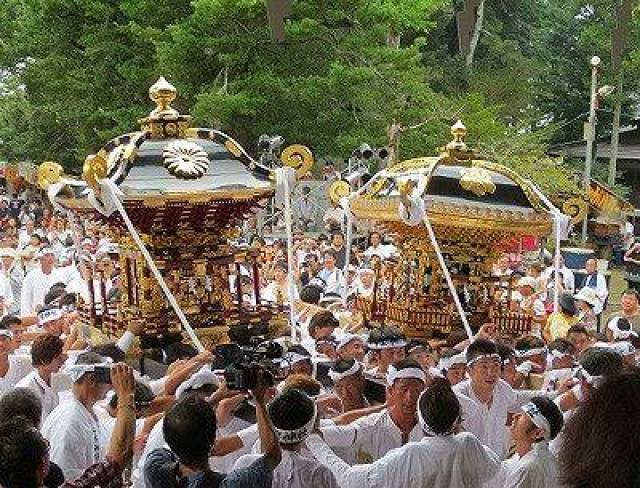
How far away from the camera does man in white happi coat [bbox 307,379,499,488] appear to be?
350 centimetres

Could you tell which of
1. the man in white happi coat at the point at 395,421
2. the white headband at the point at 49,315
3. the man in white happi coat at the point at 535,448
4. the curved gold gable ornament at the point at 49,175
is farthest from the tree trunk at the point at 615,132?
the man in white happi coat at the point at 535,448

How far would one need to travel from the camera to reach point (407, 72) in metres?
16.8

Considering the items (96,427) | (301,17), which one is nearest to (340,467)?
(96,427)

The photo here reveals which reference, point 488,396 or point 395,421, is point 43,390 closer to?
point 395,421

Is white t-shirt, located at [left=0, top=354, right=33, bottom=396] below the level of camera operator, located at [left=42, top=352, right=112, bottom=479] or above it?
below

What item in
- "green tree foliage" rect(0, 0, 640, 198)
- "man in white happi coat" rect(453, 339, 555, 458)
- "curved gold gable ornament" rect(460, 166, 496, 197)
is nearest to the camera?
"man in white happi coat" rect(453, 339, 555, 458)

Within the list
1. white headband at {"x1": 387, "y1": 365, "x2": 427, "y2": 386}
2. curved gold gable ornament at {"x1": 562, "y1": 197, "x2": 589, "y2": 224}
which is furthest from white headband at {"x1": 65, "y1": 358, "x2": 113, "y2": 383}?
curved gold gable ornament at {"x1": 562, "y1": 197, "x2": 589, "y2": 224}

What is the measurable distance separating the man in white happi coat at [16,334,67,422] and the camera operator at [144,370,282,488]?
1.84m

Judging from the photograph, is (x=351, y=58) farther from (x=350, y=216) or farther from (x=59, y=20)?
(x=350, y=216)

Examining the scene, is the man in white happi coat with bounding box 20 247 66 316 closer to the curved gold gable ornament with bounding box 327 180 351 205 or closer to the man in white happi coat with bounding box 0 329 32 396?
the curved gold gable ornament with bounding box 327 180 351 205

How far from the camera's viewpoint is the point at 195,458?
3014mm

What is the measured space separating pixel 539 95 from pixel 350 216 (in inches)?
699

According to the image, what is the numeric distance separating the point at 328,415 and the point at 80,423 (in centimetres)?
114

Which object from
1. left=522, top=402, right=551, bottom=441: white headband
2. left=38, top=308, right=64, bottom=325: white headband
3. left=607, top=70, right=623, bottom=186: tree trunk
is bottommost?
left=607, top=70, right=623, bottom=186: tree trunk
